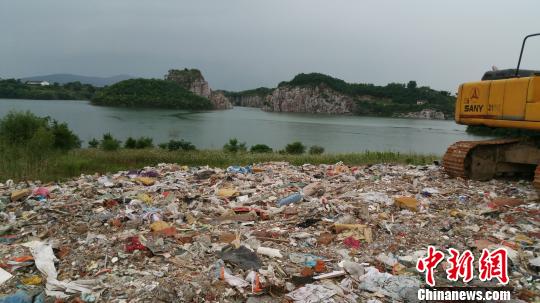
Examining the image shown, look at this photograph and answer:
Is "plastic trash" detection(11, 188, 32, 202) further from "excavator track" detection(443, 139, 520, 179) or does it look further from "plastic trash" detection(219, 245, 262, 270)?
"excavator track" detection(443, 139, 520, 179)

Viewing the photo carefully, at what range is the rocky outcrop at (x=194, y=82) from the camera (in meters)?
115

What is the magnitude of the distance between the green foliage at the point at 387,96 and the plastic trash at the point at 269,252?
79571 mm

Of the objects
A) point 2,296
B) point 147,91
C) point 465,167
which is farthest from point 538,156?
point 147,91

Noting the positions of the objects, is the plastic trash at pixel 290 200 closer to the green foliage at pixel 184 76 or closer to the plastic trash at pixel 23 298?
the plastic trash at pixel 23 298

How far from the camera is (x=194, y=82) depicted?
380ft

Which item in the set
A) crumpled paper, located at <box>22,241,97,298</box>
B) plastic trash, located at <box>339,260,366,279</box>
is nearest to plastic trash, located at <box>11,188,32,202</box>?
crumpled paper, located at <box>22,241,97,298</box>

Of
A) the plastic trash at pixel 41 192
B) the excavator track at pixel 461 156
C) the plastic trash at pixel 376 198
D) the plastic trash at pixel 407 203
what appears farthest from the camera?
the excavator track at pixel 461 156

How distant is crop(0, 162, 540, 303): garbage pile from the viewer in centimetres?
324

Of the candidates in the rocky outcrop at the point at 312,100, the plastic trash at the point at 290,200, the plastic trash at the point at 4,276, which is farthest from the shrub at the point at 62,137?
the rocky outcrop at the point at 312,100

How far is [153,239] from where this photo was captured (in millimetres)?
4195

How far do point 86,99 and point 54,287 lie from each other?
111 metres

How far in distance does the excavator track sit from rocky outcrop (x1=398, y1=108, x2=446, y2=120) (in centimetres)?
7751

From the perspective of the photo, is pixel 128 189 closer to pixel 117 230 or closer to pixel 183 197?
pixel 183 197

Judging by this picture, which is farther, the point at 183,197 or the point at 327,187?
the point at 327,187
